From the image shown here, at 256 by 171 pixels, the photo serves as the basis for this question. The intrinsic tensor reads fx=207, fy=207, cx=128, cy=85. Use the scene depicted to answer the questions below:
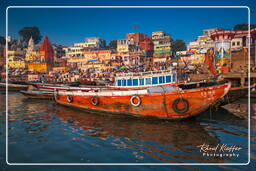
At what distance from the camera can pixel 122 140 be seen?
31.8 feet

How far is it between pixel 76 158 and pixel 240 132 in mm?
8421

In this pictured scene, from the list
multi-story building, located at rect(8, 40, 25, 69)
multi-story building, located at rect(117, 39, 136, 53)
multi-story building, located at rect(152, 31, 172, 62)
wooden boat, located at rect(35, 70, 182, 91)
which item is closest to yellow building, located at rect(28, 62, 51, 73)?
multi-story building, located at rect(8, 40, 25, 69)

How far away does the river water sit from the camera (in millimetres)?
7512

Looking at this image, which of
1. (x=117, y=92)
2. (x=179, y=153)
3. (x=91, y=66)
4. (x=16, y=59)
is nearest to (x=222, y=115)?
(x=117, y=92)

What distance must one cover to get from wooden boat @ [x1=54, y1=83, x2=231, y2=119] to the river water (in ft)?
2.02

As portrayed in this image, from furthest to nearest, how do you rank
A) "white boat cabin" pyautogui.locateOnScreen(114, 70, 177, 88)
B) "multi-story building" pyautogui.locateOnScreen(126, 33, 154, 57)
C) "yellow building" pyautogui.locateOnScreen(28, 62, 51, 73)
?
"multi-story building" pyautogui.locateOnScreen(126, 33, 154, 57), "yellow building" pyautogui.locateOnScreen(28, 62, 51, 73), "white boat cabin" pyautogui.locateOnScreen(114, 70, 177, 88)

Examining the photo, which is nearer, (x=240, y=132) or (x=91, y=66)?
(x=240, y=132)

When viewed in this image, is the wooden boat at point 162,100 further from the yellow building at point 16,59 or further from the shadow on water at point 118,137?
the yellow building at point 16,59

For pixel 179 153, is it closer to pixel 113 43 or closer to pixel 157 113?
pixel 157 113

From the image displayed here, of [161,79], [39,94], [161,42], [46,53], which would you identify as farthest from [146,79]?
[46,53]

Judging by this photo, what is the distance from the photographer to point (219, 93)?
477 inches

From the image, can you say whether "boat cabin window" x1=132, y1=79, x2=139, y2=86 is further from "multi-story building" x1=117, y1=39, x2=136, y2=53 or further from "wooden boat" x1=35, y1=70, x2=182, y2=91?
"multi-story building" x1=117, y1=39, x2=136, y2=53

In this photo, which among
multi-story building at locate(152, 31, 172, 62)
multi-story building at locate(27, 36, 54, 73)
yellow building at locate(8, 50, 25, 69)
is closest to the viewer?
multi-story building at locate(27, 36, 54, 73)

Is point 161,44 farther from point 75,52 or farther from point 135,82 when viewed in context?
point 135,82
